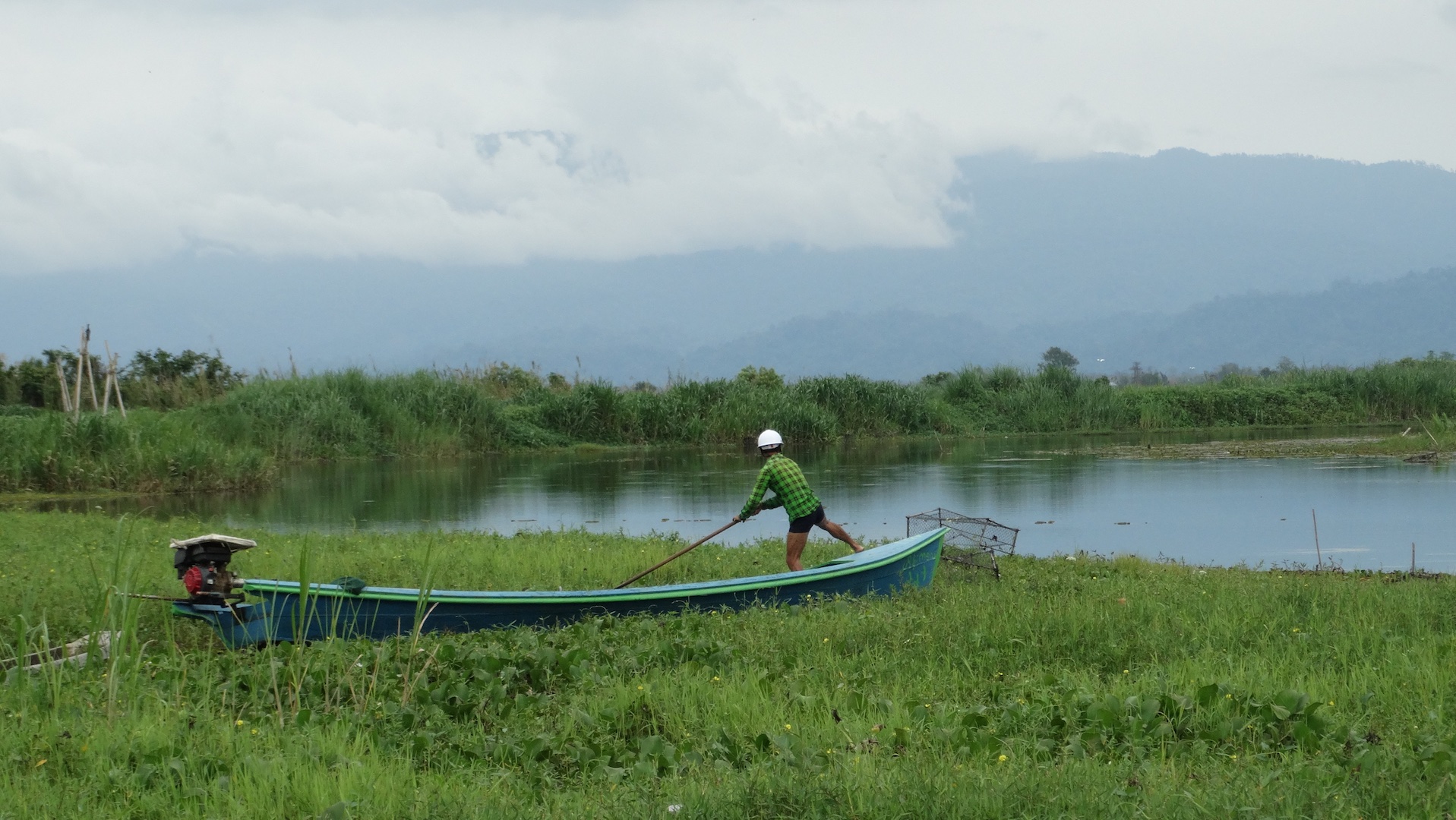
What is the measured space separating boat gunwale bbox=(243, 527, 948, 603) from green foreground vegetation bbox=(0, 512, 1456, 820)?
0.25 meters

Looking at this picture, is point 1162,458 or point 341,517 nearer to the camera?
point 341,517

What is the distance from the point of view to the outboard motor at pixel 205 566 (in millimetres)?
8062

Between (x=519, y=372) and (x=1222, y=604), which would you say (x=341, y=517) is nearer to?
(x=1222, y=604)

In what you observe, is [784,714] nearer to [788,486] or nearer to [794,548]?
[788,486]

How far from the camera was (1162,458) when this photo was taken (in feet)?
94.6

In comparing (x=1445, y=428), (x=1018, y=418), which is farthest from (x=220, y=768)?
(x=1018, y=418)

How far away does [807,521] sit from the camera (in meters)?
11.3

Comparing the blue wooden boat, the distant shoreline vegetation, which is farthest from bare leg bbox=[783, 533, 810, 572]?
the distant shoreline vegetation

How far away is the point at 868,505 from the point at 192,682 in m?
13.9

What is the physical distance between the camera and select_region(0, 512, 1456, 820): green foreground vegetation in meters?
4.92

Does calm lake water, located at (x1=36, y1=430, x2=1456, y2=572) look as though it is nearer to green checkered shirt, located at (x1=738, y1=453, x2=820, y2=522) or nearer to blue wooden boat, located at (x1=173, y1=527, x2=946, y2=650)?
green checkered shirt, located at (x1=738, y1=453, x2=820, y2=522)

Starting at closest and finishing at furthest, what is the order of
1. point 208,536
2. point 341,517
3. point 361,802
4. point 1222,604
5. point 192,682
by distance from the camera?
point 361,802 → point 192,682 → point 208,536 → point 1222,604 → point 341,517

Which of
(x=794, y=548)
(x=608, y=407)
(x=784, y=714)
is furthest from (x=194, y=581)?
(x=608, y=407)

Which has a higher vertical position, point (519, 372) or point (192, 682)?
point (519, 372)
